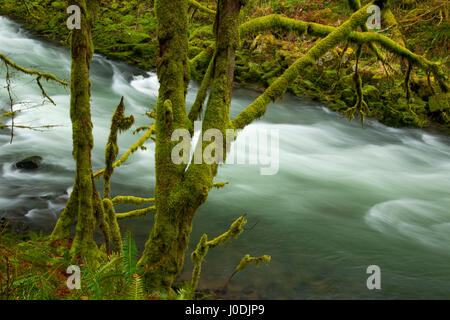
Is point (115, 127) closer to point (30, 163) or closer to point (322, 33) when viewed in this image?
point (322, 33)

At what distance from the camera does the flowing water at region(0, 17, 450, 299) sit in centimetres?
555

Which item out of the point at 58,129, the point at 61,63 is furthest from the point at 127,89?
the point at 58,129

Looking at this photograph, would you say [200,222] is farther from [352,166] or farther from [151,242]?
[352,166]

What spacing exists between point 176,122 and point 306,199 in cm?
632

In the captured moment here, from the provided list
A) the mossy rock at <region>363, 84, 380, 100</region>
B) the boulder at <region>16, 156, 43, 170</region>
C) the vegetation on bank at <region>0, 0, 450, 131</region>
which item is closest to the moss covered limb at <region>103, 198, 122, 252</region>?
the boulder at <region>16, 156, 43, 170</region>

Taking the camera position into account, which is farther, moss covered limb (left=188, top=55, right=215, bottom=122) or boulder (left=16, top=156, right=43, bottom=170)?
boulder (left=16, top=156, right=43, bottom=170)

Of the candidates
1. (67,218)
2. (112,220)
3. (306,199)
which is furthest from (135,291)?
(306,199)

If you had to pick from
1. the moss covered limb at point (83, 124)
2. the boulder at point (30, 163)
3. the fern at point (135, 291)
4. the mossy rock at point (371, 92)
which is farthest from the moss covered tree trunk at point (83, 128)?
the mossy rock at point (371, 92)

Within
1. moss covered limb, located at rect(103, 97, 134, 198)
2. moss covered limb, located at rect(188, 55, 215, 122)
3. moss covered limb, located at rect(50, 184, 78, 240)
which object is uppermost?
moss covered limb, located at rect(188, 55, 215, 122)

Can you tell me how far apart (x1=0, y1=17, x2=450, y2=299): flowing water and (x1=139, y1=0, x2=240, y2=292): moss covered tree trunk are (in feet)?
7.42

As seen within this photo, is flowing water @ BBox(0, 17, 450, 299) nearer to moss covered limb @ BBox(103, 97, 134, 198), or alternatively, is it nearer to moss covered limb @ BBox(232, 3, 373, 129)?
moss covered limb @ BBox(103, 97, 134, 198)

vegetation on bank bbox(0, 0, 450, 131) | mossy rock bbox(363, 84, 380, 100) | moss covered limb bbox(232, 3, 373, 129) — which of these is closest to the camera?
moss covered limb bbox(232, 3, 373, 129)

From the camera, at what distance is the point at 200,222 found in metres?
7.01

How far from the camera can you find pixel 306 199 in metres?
8.58
